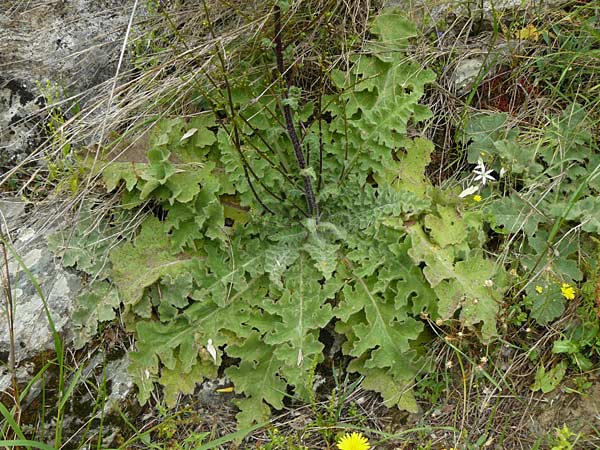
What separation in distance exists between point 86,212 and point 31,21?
1165 mm

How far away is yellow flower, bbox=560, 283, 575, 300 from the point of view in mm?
2438

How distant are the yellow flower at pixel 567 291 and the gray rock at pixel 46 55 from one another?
243 centimetres

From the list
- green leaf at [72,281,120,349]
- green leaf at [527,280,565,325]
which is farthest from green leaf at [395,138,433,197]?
green leaf at [72,281,120,349]

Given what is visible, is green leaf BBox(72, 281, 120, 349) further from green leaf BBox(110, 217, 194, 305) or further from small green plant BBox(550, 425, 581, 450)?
small green plant BBox(550, 425, 581, 450)

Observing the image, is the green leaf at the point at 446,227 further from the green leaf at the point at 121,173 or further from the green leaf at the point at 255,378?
the green leaf at the point at 121,173

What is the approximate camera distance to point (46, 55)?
3.18 meters

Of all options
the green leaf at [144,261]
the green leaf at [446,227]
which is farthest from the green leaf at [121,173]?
the green leaf at [446,227]

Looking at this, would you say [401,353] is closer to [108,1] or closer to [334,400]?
[334,400]

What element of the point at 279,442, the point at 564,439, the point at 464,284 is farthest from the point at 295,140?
the point at 564,439

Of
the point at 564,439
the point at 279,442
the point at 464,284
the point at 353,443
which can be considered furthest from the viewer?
the point at 464,284

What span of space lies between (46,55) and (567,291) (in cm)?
275

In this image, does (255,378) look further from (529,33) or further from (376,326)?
(529,33)

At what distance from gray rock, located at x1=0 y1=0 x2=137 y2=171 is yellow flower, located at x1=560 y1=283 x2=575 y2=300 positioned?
2431 mm

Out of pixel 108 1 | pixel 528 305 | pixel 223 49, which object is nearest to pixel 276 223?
pixel 223 49
